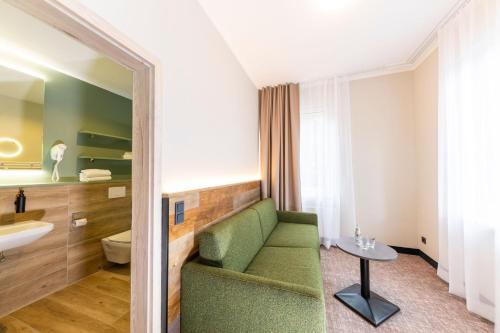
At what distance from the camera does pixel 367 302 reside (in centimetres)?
174

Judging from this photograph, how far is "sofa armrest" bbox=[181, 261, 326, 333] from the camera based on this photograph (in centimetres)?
103

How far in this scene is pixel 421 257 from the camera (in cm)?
271

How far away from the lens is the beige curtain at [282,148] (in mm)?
3188

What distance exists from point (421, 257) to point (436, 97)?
220 centimetres

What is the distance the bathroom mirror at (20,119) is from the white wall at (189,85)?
181 centimetres

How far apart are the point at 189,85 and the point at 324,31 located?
5.47ft

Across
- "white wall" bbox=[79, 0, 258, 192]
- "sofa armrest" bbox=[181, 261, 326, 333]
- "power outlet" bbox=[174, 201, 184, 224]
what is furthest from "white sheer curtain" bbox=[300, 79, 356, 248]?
"power outlet" bbox=[174, 201, 184, 224]

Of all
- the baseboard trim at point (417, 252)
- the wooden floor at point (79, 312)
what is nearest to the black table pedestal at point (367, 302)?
the baseboard trim at point (417, 252)

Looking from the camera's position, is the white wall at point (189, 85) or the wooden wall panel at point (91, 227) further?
the wooden wall panel at point (91, 227)

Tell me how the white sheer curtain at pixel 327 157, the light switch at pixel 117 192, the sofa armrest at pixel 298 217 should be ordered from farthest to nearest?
the white sheer curtain at pixel 327 157 → the sofa armrest at pixel 298 217 → the light switch at pixel 117 192

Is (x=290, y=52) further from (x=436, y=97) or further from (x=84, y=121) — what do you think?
(x=84, y=121)

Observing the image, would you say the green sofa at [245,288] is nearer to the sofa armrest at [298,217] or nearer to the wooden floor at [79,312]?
the wooden floor at [79,312]

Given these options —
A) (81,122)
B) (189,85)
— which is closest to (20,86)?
(81,122)

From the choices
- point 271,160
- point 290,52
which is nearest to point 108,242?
point 271,160
